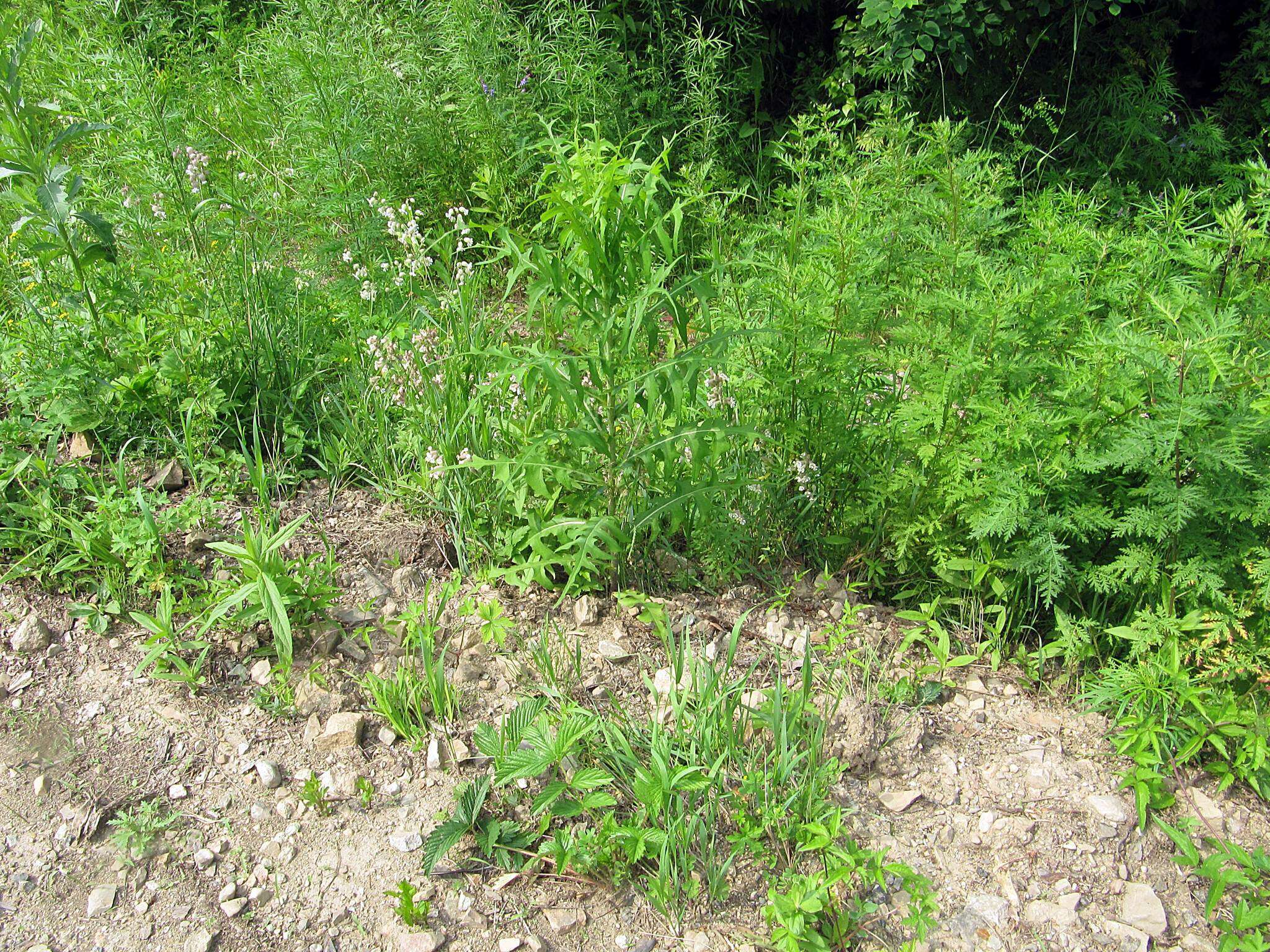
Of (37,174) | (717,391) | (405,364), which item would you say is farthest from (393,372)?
(37,174)

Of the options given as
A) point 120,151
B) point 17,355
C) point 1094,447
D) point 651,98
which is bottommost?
point 17,355

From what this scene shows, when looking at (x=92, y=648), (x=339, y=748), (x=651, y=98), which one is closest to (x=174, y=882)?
(x=339, y=748)

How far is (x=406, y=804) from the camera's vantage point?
2.39 meters

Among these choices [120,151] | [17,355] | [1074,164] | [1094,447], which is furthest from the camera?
[1074,164]

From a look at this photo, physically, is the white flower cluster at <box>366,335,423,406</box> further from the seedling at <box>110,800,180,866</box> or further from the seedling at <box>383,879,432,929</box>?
the seedling at <box>383,879,432,929</box>

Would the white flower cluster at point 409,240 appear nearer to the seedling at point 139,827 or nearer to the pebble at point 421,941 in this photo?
the seedling at point 139,827

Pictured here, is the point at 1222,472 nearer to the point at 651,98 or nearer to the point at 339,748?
the point at 339,748

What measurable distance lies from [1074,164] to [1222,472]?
3.49m

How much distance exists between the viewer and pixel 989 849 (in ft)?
7.78

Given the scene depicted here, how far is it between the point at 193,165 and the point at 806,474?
2.87 m

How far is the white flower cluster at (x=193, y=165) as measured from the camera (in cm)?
385

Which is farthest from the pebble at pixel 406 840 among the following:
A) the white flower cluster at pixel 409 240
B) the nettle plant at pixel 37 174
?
the nettle plant at pixel 37 174

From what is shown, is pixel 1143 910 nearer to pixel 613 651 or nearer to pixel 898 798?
pixel 898 798

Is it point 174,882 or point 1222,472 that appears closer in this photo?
point 174,882
